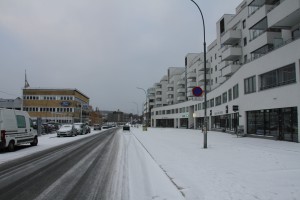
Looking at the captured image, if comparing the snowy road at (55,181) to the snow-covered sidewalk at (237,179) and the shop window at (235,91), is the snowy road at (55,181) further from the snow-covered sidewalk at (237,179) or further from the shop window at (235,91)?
the shop window at (235,91)

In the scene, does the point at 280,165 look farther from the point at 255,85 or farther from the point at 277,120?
the point at 255,85

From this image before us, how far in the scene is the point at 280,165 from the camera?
10336mm

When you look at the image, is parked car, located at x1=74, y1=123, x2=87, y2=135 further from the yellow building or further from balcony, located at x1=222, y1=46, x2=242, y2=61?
the yellow building

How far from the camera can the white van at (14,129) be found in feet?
52.9

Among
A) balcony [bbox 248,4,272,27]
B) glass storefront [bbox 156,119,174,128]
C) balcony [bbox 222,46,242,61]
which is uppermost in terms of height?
balcony [bbox 248,4,272,27]

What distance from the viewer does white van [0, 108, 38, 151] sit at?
16.1m

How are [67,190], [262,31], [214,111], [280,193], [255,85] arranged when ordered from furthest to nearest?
[214,111] < [262,31] < [255,85] < [67,190] < [280,193]

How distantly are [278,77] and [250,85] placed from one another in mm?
5951

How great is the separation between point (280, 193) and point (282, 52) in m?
18.7

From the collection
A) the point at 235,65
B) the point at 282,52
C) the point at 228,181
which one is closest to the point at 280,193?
the point at 228,181

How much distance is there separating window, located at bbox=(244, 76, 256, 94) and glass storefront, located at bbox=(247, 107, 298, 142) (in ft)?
6.93

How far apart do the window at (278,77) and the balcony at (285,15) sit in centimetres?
423

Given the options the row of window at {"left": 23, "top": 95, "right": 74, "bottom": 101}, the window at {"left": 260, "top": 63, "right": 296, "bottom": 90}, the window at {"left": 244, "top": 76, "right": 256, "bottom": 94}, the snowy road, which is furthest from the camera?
the row of window at {"left": 23, "top": 95, "right": 74, "bottom": 101}

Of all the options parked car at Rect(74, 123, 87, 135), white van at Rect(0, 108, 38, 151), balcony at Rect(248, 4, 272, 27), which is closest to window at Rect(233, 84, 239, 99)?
balcony at Rect(248, 4, 272, 27)
